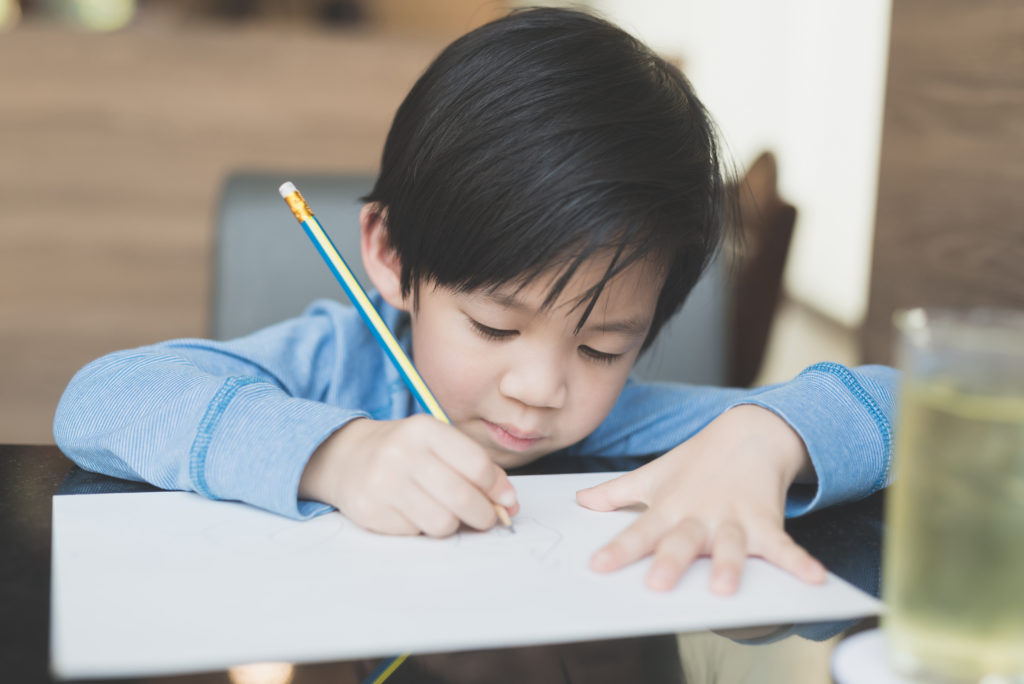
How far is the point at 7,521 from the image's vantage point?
489mm

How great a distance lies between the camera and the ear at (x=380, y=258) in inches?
30.5

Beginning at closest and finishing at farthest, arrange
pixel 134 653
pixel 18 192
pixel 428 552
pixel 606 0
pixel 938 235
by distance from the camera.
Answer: pixel 134 653
pixel 428 552
pixel 938 235
pixel 18 192
pixel 606 0

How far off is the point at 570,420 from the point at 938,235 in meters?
0.87

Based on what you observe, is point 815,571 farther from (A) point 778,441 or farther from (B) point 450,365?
(B) point 450,365

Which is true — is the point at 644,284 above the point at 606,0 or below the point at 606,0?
below

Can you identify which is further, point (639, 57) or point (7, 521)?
point (639, 57)

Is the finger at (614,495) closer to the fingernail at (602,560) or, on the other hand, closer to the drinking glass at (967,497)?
the fingernail at (602,560)

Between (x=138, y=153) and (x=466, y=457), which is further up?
(x=466, y=457)

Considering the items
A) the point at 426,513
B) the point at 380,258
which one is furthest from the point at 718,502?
the point at 380,258

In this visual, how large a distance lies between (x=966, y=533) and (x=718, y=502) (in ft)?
0.70

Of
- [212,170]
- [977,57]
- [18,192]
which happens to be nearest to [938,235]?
[977,57]

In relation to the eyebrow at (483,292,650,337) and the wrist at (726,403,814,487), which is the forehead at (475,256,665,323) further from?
the wrist at (726,403,814,487)

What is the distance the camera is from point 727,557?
0.46 metres

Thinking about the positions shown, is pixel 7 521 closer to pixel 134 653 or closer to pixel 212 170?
→ pixel 134 653
